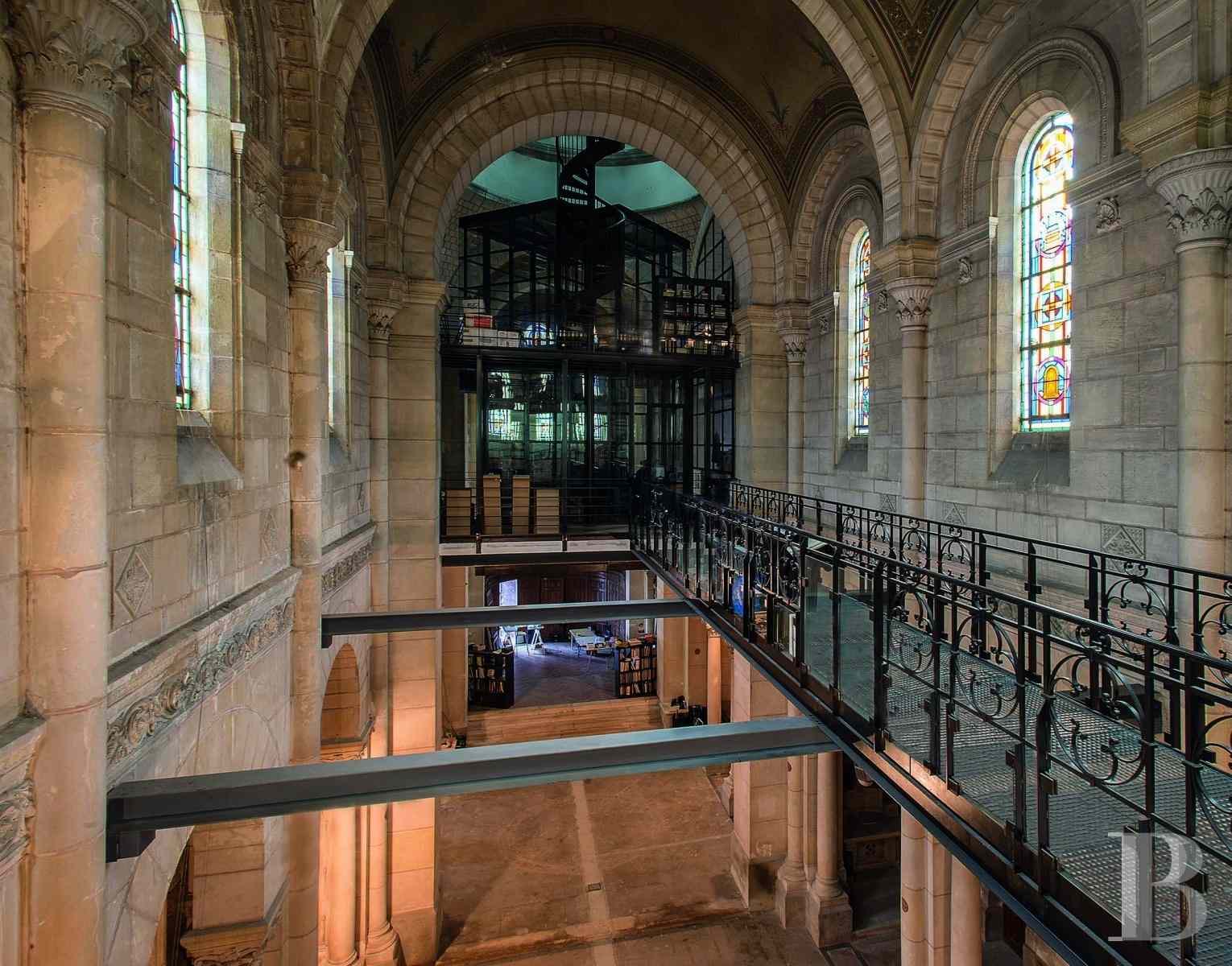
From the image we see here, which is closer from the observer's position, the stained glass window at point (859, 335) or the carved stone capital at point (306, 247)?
the carved stone capital at point (306, 247)

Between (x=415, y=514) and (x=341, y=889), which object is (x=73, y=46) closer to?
(x=415, y=514)

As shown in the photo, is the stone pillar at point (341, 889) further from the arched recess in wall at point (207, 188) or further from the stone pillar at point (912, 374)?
the stone pillar at point (912, 374)

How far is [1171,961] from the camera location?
2.20 meters

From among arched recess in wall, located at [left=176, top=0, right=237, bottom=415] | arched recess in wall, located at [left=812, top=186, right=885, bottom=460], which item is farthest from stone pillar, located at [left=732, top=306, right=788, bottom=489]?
arched recess in wall, located at [left=176, top=0, right=237, bottom=415]

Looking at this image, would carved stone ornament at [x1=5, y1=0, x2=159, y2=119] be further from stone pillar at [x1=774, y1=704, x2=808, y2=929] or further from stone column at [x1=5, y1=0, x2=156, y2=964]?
stone pillar at [x1=774, y1=704, x2=808, y2=929]

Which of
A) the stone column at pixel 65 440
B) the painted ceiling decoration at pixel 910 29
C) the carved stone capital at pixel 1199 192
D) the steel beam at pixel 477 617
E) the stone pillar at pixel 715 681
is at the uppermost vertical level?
the painted ceiling decoration at pixel 910 29

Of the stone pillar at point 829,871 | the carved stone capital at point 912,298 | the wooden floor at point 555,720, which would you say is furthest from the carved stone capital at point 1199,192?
the wooden floor at point 555,720

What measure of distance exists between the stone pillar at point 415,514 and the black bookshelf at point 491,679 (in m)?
5.53

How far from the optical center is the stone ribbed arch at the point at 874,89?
803 centimetres

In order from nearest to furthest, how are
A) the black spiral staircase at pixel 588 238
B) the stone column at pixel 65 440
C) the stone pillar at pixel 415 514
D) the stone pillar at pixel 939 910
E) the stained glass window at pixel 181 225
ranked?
1. the stone column at pixel 65 440
2. the stained glass window at pixel 181 225
3. the stone pillar at pixel 939 910
4. the stone pillar at pixel 415 514
5. the black spiral staircase at pixel 588 238

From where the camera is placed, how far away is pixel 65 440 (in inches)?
104

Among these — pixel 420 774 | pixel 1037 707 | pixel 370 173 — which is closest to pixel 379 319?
pixel 370 173

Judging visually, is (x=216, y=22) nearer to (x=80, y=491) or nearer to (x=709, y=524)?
(x=80, y=491)

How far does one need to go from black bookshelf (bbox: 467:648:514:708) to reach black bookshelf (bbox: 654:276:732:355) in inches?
304
